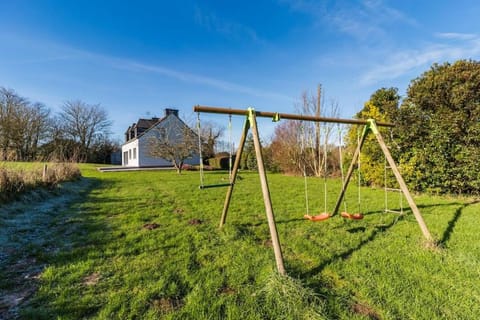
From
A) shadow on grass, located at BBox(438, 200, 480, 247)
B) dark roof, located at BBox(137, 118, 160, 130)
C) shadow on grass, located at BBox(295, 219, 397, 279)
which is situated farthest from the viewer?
dark roof, located at BBox(137, 118, 160, 130)

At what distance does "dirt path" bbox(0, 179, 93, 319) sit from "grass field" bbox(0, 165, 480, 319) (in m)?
0.02

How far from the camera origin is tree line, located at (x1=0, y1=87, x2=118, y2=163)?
2425 centimetres

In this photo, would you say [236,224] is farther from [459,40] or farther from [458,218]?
[459,40]

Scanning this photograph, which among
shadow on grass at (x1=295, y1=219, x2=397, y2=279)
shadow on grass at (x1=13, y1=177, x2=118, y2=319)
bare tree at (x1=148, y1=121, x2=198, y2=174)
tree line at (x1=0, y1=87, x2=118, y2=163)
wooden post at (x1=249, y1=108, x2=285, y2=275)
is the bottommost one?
shadow on grass at (x1=295, y1=219, x2=397, y2=279)

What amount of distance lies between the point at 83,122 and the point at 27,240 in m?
37.2

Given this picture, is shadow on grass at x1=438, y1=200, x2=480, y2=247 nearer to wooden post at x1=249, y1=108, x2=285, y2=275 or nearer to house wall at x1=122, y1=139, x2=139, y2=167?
wooden post at x1=249, y1=108, x2=285, y2=275

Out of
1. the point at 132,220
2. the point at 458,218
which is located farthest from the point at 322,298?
the point at 458,218

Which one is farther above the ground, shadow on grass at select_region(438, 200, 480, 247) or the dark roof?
the dark roof

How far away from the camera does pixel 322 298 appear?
7.37ft

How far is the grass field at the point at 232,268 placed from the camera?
2.09 m

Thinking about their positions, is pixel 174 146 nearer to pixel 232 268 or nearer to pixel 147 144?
pixel 147 144

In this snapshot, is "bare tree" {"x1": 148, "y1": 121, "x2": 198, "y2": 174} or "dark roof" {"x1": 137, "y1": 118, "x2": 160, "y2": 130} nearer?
"bare tree" {"x1": 148, "y1": 121, "x2": 198, "y2": 174}

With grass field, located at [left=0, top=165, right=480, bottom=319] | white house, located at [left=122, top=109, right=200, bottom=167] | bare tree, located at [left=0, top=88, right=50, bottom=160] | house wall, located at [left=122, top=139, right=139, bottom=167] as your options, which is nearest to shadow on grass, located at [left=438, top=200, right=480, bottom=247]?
grass field, located at [left=0, top=165, right=480, bottom=319]

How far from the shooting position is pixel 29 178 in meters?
7.14
